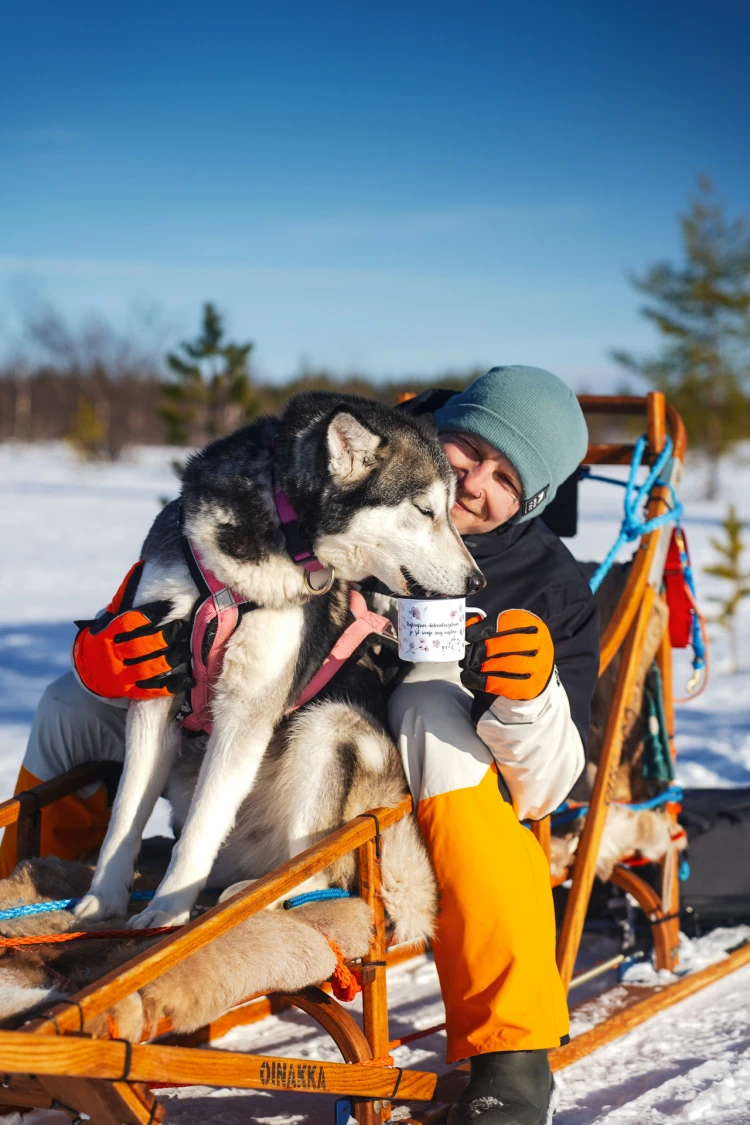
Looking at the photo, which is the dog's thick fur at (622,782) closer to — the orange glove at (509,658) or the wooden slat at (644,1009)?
the wooden slat at (644,1009)

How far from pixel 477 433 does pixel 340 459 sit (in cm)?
53

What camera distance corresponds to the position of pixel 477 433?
2.56 meters

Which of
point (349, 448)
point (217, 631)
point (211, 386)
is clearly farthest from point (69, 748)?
point (211, 386)

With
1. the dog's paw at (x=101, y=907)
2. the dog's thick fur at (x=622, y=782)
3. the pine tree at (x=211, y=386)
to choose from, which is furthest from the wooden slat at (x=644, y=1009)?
the pine tree at (x=211, y=386)

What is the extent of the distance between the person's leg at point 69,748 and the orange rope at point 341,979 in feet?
3.31

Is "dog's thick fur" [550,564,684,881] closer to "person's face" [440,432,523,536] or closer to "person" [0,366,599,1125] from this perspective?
"person" [0,366,599,1125]

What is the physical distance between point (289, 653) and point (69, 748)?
842 millimetres

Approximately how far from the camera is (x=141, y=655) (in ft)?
7.25

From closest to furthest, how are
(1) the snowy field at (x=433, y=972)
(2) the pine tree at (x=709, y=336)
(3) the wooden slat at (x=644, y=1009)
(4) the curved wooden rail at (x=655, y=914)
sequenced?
(1) the snowy field at (x=433, y=972)
(3) the wooden slat at (x=644, y=1009)
(4) the curved wooden rail at (x=655, y=914)
(2) the pine tree at (x=709, y=336)

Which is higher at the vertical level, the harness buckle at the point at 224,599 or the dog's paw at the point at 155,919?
the harness buckle at the point at 224,599

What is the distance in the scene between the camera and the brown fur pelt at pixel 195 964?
158 cm

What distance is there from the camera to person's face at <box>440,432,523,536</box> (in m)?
2.56

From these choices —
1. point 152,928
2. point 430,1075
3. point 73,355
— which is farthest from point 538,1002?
point 73,355

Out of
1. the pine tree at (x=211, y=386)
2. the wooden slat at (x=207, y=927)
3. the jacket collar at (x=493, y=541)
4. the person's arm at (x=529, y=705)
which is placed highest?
the pine tree at (x=211, y=386)
